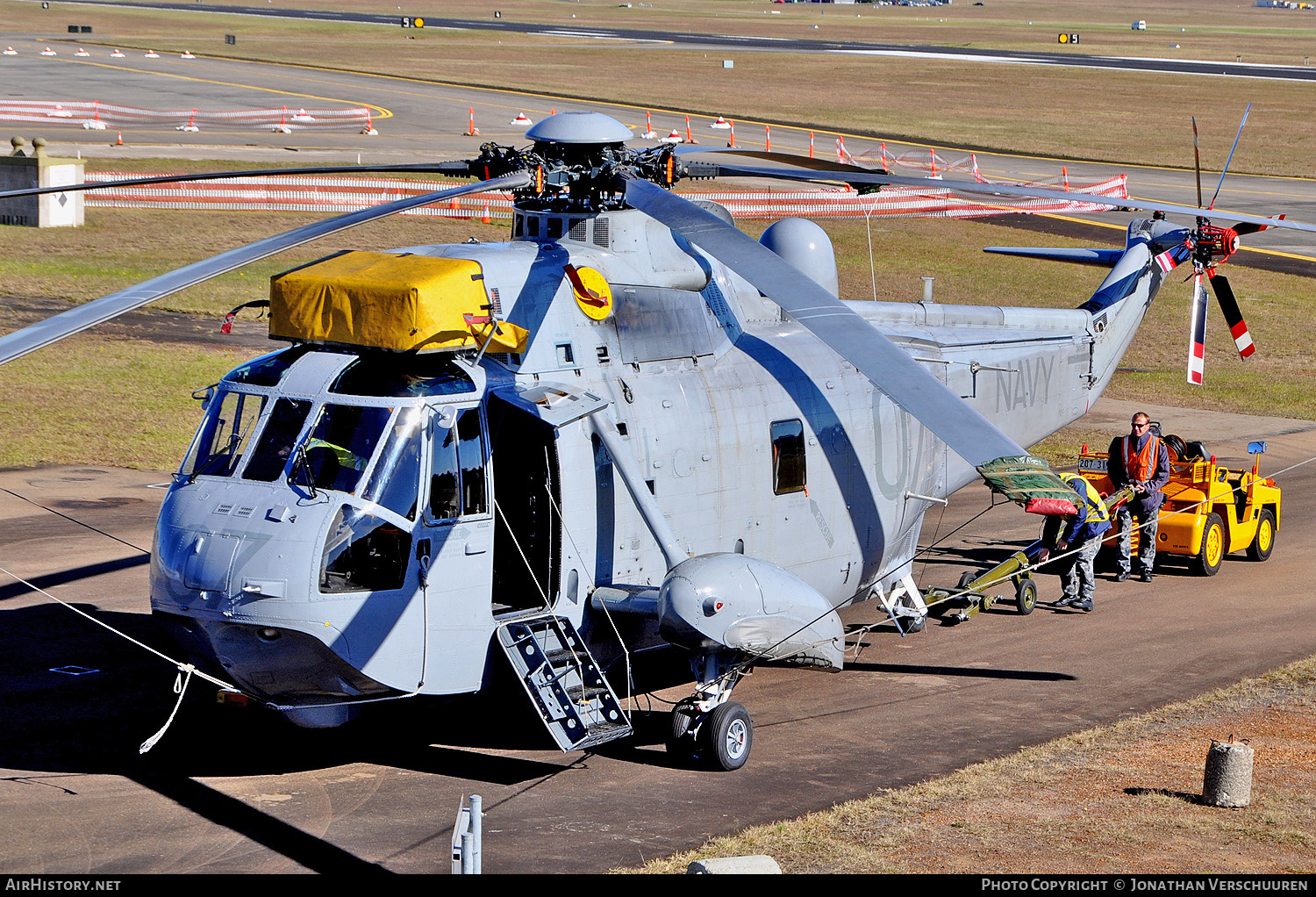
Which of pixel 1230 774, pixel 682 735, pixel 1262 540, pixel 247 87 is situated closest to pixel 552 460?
pixel 682 735

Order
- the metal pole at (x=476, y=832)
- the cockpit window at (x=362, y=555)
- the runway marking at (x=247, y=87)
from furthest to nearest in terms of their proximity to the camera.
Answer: the runway marking at (x=247, y=87) < the cockpit window at (x=362, y=555) < the metal pole at (x=476, y=832)

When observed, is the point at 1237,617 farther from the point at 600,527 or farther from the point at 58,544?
the point at 58,544

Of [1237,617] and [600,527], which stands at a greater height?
[600,527]

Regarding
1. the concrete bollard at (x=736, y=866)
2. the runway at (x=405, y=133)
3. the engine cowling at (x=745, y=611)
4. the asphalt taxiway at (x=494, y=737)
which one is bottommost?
the asphalt taxiway at (x=494, y=737)

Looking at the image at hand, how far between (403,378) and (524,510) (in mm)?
1536

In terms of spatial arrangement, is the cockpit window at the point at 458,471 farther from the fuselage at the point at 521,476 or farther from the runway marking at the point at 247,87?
the runway marking at the point at 247,87

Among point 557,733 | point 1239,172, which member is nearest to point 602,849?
point 557,733

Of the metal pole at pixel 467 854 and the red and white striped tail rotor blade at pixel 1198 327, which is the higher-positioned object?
the red and white striped tail rotor blade at pixel 1198 327

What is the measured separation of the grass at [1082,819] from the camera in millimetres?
9977

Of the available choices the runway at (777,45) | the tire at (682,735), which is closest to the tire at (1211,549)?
the tire at (682,735)

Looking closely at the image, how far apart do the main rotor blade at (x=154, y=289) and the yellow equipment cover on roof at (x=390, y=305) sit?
410 mm

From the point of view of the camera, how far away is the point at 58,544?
17.1 meters

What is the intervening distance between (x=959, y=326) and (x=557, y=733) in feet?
25.0

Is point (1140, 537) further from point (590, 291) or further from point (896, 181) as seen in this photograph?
point (590, 291)
